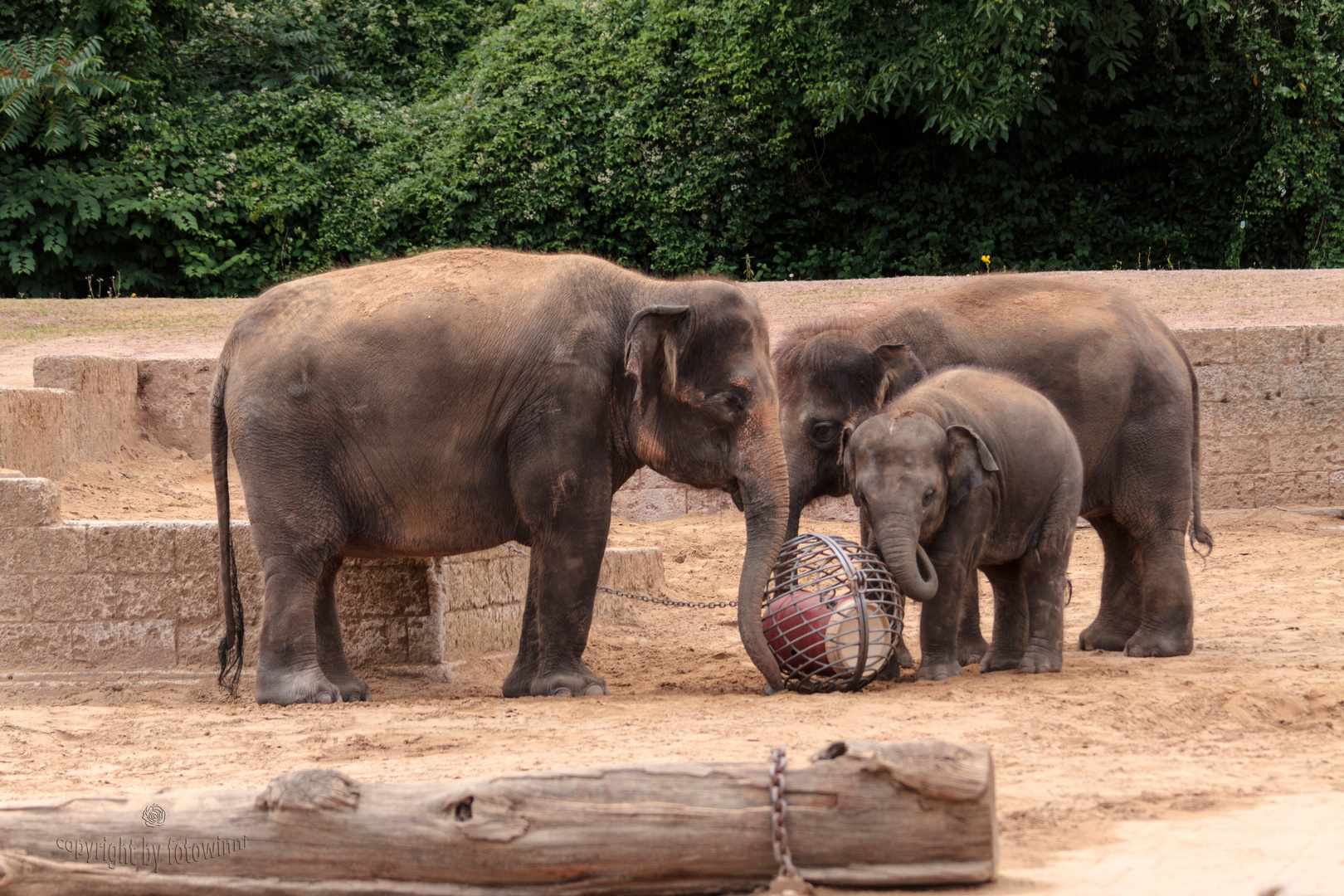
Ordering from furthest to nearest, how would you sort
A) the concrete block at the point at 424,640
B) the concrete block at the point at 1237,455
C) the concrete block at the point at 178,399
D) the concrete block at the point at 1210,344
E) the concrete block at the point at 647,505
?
1. the concrete block at the point at 647,505
2. the concrete block at the point at 1237,455
3. the concrete block at the point at 1210,344
4. the concrete block at the point at 178,399
5. the concrete block at the point at 424,640

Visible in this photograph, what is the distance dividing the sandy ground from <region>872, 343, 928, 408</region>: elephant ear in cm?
142

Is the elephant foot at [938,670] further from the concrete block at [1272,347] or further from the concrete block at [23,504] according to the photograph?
the concrete block at [1272,347]

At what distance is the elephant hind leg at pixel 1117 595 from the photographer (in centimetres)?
761

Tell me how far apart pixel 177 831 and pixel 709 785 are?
4.17ft

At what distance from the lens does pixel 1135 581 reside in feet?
24.9

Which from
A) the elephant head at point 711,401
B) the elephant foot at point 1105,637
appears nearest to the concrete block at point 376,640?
the elephant head at point 711,401

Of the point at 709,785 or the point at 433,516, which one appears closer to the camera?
the point at 709,785

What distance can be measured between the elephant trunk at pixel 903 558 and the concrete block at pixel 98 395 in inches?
248

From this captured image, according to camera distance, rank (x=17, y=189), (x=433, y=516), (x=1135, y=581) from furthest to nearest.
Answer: (x=17, y=189) → (x=1135, y=581) → (x=433, y=516)

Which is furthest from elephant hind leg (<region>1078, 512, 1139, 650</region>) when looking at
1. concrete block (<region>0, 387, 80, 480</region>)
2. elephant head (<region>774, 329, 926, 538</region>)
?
concrete block (<region>0, 387, 80, 480</region>)

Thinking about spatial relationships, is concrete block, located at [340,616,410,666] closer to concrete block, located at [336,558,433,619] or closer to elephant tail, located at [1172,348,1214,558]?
concrete block, located at [336,558,433,619]

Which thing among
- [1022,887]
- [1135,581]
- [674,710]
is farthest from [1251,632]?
[1022,887]

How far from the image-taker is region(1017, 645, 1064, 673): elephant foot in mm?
6398

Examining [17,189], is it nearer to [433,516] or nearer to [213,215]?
[213,215]
